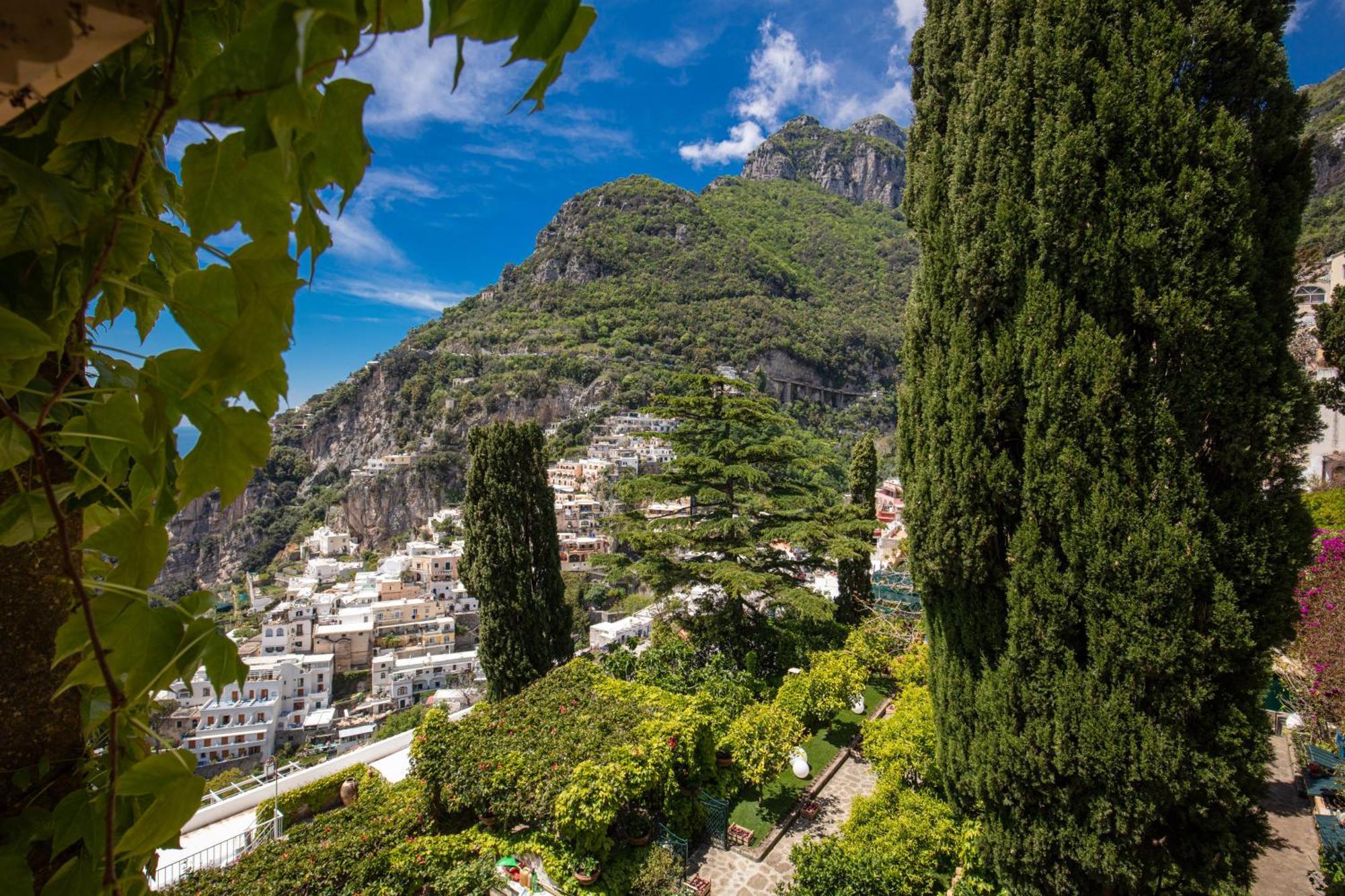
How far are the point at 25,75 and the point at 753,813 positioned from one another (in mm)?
7469

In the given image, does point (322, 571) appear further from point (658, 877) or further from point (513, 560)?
point (658, 877)

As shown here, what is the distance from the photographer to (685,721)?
233 inches

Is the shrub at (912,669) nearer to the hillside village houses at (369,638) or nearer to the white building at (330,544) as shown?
the hillside village houses at (369,638)

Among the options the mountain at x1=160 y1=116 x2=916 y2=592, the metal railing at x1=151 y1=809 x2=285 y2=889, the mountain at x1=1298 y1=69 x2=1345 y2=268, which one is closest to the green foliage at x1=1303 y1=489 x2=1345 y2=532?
the mountain at x1=1298 y1=69 x2=1345 y2=268

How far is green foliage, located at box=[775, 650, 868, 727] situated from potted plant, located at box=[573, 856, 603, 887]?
2880mm

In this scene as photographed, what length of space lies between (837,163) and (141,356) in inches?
4604

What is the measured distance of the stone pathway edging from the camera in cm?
572

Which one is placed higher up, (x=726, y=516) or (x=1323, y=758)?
(x=726, y=516)

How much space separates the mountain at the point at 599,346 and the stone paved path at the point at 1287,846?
4737cm

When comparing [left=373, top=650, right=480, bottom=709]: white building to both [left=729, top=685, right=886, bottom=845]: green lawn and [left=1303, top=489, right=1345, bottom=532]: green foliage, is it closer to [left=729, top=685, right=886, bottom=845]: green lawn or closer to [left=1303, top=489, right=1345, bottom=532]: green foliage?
[left=729, top=685, right=886, bottom=845]: green lawn

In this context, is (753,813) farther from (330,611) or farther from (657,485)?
(330,611)

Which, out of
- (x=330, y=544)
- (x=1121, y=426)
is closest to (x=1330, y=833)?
(x=1121, y=426)

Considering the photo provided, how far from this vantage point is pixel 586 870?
4957mm

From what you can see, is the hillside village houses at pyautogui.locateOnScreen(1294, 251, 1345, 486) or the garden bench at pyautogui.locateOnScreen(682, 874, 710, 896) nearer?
the garden bench at pyautogui.locateOnScreen(682, 874, 710, 896)
